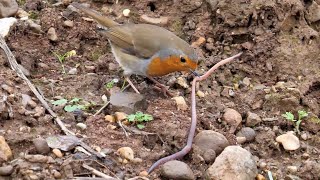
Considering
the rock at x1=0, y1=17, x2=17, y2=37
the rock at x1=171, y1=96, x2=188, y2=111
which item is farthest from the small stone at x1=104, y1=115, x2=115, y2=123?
the rock at x1=0, y1=17, x2=17, y2=37

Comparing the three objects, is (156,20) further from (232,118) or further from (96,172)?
(96,172)

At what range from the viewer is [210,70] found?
502 centimetres

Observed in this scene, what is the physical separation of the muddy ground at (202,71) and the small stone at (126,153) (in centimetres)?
6

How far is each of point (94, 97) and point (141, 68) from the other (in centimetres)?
54

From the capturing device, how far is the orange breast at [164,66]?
4.88 meters

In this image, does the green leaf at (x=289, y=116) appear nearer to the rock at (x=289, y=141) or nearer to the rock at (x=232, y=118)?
the rock at (x=289, y=141)

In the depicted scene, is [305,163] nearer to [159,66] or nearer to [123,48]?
[159,66]

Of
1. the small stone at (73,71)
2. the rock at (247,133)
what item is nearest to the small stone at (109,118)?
the small stone at (73,71)

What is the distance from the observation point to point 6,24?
512 cm

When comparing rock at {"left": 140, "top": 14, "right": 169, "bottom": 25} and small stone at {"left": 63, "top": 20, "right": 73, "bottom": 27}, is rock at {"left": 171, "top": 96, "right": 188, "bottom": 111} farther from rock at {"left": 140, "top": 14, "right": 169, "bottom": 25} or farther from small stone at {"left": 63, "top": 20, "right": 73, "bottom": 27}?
small stone at {"left": 63, "top": 20, "right": 73, "bottom": 27}

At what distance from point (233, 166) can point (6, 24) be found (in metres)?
2.26

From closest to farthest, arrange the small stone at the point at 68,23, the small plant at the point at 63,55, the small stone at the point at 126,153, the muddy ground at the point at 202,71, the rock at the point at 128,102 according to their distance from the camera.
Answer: the small stone at the point at 126,153 → the muddy ground at the point at 202,71 → the rock at the point at 128,102 → the small plant at the point at 63,55 → the small stone at the point at 68,23

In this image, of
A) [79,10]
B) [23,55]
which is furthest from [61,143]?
[79,10]

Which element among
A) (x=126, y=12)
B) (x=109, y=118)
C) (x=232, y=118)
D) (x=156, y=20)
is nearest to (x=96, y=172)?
(x=109, y=118)
